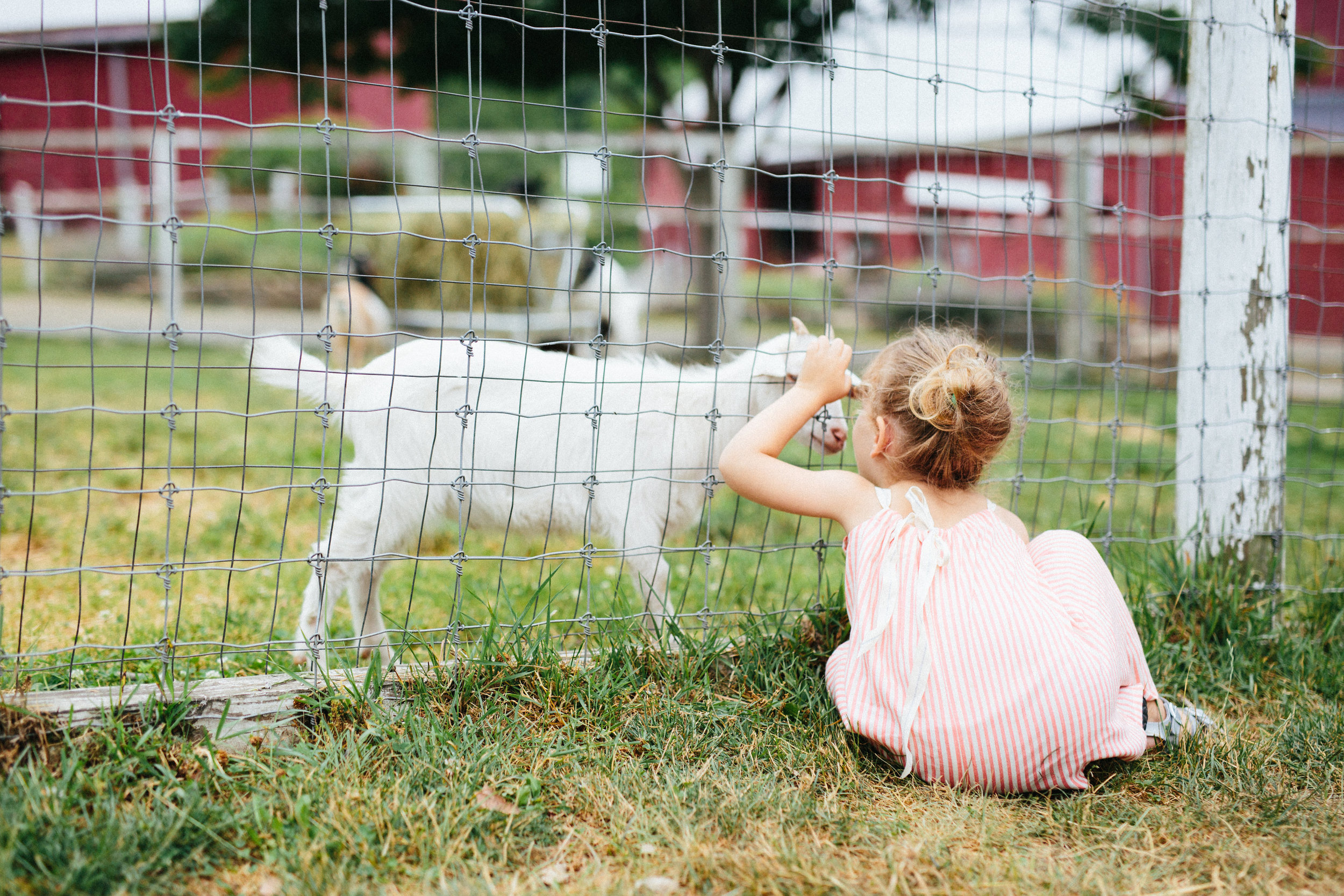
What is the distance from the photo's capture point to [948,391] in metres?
2.37

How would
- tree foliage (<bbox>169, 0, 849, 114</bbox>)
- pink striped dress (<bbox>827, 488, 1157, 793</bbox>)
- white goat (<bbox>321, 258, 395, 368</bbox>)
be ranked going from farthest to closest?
white goat (<bbox>321, 258, 395, 368</bbox>) < tree foliage (<bbox>169, 0, 849, 114</bbox>) < pink striped dress (<bbox>827, 488, 1157, 793</bbox>)

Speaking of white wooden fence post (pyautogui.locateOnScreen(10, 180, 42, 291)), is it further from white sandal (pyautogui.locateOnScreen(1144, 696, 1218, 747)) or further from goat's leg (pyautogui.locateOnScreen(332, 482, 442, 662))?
white sandal (pyautogui.locateOnScreen(1144, 696, 1218, 747))

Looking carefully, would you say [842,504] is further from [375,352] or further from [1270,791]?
[375,352]

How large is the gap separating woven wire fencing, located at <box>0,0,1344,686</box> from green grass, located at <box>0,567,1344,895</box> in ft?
0.81

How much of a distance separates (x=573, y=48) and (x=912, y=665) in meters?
6.96

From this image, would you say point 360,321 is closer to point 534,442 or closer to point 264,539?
point 264,539

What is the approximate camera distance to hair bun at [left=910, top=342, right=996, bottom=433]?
2.37m

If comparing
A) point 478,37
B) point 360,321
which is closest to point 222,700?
point 360,321

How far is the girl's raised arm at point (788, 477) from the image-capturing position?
2549mm

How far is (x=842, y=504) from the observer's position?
255 centimetres

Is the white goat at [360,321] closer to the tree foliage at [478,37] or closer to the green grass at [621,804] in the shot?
the tree foliage at [478,37]

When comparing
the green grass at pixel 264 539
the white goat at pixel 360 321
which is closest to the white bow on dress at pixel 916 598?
the green grass at pixel 264 539

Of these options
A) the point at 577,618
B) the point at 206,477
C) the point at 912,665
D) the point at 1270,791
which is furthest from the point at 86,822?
the point at 206,477

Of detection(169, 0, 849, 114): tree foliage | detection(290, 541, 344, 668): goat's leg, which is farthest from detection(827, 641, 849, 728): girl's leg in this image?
detection(169, 0, 849, 114): tree foliage
